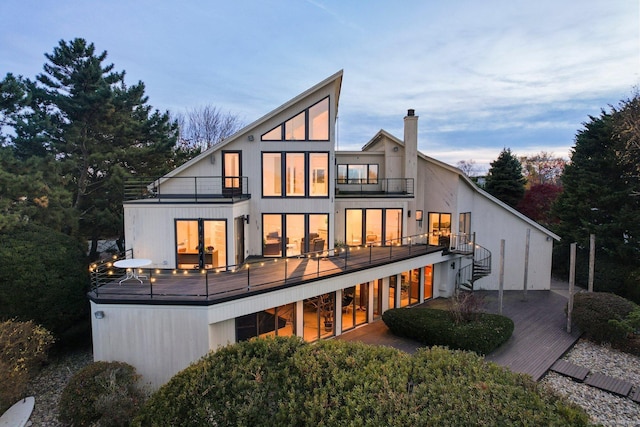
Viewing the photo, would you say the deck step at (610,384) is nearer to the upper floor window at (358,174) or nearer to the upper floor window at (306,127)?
the upper floor window at (358,174)

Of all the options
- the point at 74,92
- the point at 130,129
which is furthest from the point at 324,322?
the point at 74,92

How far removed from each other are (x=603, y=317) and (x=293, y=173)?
1242 cm

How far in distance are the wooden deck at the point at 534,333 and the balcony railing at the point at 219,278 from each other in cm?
448

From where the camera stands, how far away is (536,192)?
25750 millimetres

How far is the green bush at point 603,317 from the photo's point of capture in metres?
11.4

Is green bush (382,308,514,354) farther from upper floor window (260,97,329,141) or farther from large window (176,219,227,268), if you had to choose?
upper floor window (260,97,329,141)

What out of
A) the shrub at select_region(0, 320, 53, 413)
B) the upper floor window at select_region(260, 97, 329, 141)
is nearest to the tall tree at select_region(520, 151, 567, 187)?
Answer: the upper floor window at select_region(260, 97, 329, 141)

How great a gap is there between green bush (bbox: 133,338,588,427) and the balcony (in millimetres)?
10889

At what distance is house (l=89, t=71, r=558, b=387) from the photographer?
8.91 m

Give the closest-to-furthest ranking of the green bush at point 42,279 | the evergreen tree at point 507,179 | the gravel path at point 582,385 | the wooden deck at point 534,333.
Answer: the gravel path at point 582,385
the wooden deck at point 534,333
the green bush at point 42,279
the evergreen tree at point 507,179

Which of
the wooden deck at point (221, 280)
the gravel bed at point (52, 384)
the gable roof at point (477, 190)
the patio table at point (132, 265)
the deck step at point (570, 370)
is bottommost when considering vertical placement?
the gravel bed at point (52, 384)

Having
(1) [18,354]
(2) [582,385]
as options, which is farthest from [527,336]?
(1) [18,354]

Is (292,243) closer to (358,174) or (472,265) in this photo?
(358,174)

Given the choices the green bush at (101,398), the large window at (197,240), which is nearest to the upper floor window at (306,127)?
the large window at (197,240)
